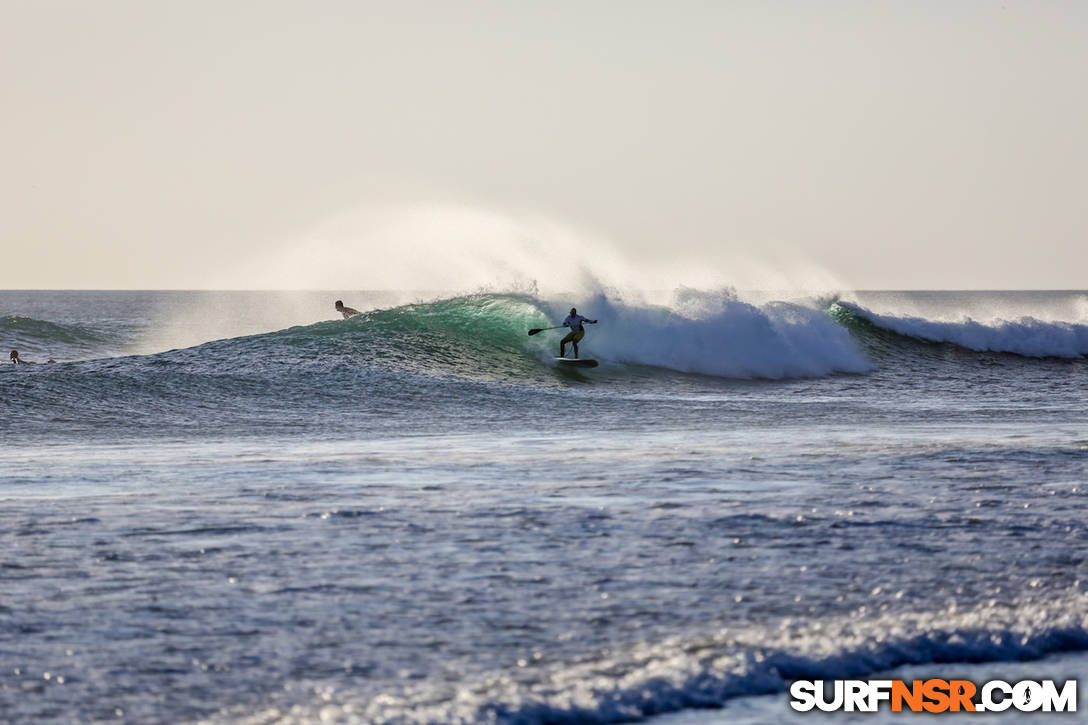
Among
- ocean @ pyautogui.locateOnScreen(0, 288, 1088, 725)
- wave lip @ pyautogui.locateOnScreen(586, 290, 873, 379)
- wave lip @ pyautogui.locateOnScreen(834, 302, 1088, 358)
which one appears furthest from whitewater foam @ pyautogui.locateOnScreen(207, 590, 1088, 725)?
wave lip @ pyautogui.locateOnScreen(834, 302, 1088, 358)

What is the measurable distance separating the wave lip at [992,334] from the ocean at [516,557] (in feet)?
47.7

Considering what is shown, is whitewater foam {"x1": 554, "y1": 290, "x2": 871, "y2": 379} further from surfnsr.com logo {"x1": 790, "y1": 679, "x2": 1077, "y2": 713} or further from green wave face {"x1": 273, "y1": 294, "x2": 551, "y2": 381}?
surfnsr.com logo {"x1": 790, "y1": 679, "x2": 1077, "y2": 713}

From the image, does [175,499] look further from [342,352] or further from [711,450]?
[342,352]

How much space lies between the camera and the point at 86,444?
12844mm

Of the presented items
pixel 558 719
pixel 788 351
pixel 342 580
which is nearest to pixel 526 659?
pixel 558 719

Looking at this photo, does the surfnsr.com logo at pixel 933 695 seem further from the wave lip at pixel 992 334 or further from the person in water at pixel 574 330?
the wave lip at pixel 992 334

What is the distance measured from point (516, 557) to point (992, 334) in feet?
91.8

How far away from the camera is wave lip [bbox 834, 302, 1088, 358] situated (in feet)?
102

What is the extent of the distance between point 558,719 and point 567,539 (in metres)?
2.85

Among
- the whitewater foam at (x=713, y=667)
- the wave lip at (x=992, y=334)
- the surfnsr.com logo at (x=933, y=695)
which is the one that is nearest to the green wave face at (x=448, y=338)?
the wave lip at (x=992, y=334)

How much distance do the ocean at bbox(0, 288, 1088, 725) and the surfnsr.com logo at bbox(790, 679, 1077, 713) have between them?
9 cm

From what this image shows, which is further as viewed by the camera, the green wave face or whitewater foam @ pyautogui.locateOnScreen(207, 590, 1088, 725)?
the green wave face

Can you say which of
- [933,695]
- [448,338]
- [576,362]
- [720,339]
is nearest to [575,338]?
[576,362]

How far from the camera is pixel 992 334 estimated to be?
104 ft
